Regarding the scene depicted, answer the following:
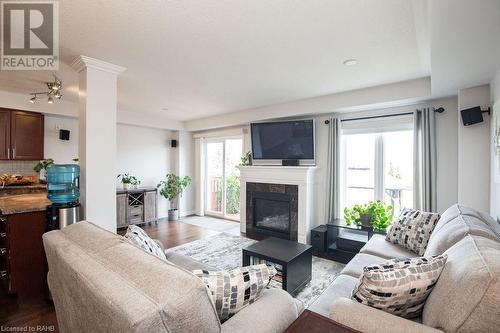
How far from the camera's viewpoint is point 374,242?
2.69m

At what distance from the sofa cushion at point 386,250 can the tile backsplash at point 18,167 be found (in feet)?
18.2

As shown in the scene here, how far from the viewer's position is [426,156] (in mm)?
3312

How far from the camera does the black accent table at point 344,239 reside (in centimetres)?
346

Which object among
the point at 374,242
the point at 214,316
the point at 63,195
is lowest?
the point at 374,242

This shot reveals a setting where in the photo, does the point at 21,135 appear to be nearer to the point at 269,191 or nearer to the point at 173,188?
the point at 173,188

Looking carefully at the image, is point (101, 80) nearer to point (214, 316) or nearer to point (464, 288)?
point (214, 316)

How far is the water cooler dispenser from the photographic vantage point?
230cm

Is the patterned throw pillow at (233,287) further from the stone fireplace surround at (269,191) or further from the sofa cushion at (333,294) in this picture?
the stone fireplace surround at (269,191)

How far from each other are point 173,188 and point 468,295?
222 inches

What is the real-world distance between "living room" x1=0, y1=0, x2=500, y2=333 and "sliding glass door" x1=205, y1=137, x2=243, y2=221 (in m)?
0.45

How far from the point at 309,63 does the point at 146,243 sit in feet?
7.73

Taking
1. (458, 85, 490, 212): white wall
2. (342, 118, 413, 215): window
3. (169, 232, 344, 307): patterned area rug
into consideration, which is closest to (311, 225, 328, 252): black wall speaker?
(169, 232, 344, 307): patterned area rug

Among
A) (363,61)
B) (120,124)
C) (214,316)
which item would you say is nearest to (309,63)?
(363,61)

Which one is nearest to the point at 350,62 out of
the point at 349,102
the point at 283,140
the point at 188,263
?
the point at 349,102
